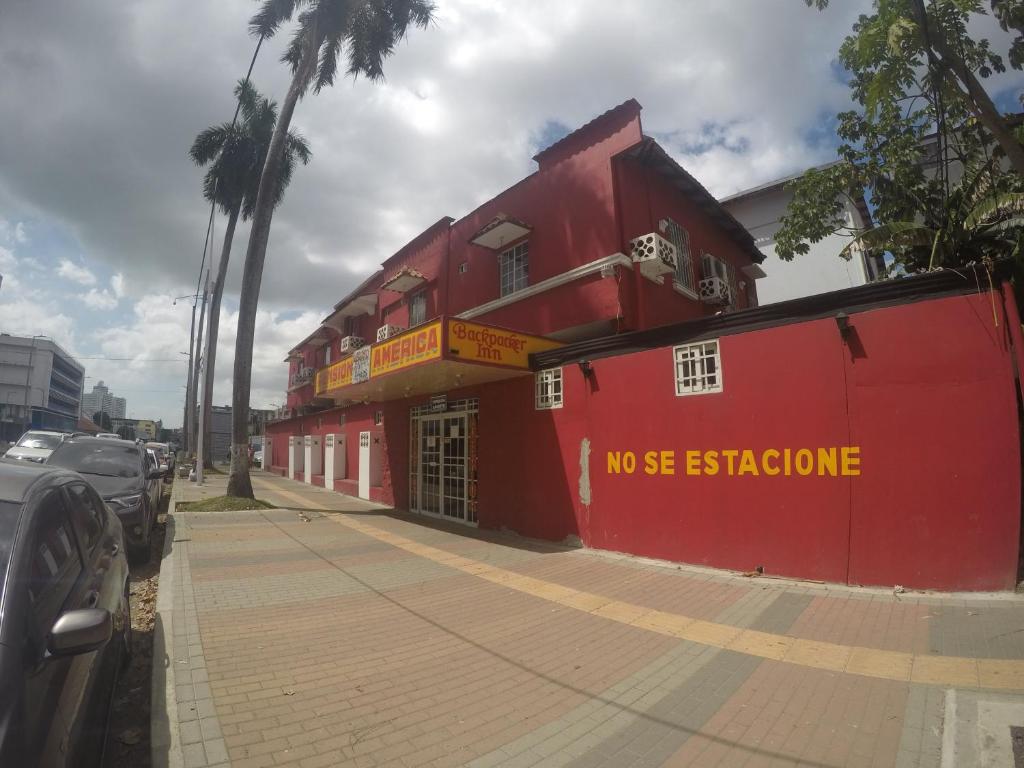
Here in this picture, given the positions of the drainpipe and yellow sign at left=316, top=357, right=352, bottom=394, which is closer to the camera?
the drainpipe

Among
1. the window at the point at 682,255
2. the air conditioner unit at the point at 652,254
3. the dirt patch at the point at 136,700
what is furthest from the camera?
the window at the point at 682,255

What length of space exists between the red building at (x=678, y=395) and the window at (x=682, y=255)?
0.23ft

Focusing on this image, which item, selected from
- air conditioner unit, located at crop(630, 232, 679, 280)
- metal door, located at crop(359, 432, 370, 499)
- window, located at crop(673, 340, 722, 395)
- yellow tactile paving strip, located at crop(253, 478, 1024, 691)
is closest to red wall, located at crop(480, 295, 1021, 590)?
window, located at crop(673, 340, 722, 395)

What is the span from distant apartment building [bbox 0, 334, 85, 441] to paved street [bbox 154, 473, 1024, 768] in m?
53.1

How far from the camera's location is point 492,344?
8.91 meters

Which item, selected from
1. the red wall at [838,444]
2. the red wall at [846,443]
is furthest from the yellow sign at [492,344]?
the red wall at [846,443]

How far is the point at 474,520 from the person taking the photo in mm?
11156

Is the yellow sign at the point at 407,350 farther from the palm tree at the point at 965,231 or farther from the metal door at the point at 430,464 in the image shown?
the palm tree at the point at 965,231

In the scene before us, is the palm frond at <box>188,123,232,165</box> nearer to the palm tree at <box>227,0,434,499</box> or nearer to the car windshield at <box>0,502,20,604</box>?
the palm tree at <box>227,0,434,499</box>

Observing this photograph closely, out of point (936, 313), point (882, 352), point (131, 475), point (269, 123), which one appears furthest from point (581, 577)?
point (269, 123)

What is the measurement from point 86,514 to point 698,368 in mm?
6769

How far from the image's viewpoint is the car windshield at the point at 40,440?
13016mm

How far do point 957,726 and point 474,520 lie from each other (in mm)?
8919

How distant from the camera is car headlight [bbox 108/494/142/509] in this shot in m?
6.91
